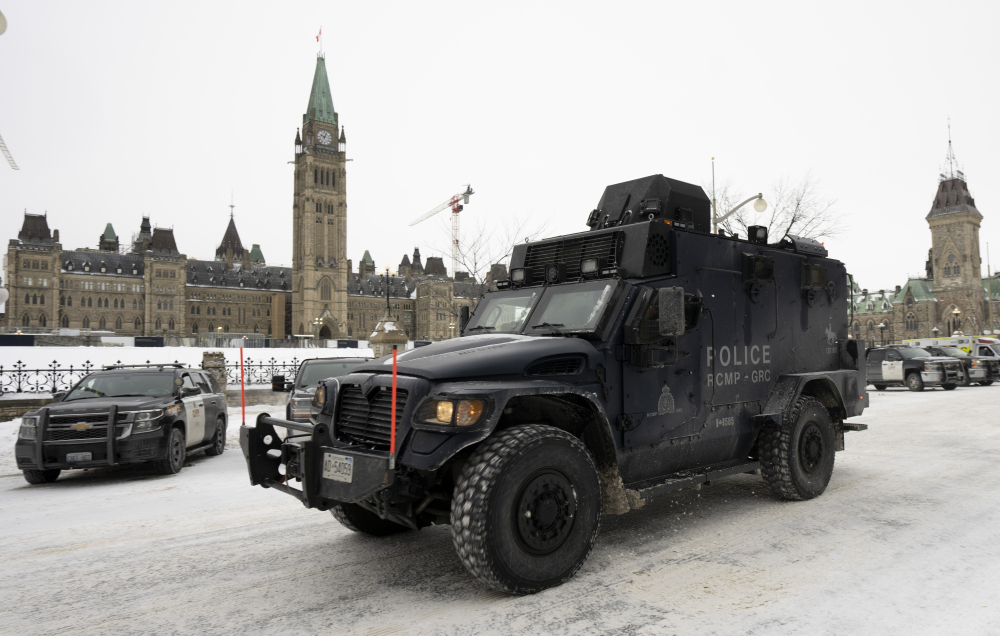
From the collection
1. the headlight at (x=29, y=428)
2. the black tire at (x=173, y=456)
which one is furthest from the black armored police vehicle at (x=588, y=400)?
the headlight at (x=29, y=428)

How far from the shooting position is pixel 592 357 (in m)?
4.86

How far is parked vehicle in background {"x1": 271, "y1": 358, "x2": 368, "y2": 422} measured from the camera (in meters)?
10.7

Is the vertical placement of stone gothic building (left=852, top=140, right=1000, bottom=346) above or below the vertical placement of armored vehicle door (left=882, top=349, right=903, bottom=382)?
above

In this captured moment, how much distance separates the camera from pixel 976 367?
25031 millimetres

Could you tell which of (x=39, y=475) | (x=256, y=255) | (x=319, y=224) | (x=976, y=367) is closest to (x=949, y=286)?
(x=976, y=367)

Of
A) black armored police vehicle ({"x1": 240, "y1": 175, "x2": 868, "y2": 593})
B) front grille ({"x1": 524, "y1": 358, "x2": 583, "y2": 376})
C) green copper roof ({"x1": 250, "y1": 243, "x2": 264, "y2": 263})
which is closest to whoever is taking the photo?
black armored police vehicle ({"x1": 240, "y1": 175, "x2": 868, "y2": 593})

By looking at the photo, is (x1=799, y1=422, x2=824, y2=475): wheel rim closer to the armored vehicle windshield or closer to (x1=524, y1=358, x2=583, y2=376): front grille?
(x1=524, y1=358, x2=583, y2=376): front grille

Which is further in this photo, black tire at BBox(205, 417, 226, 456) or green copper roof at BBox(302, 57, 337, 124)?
green copper roof at BBox(302, 57, 337, 124)

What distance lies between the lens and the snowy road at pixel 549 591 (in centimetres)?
384

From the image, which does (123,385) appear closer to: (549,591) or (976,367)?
(549,591)

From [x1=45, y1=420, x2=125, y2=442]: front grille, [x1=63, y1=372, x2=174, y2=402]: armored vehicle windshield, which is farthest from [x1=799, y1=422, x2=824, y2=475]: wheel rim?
[x1=63, y1=372, x2=174, y2=402]: armored vehicle windshield

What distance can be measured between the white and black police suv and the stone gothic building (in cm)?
12229

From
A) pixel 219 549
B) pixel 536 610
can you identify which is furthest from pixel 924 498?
pixel 219 549

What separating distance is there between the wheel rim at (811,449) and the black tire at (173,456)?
27.8ft
